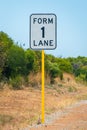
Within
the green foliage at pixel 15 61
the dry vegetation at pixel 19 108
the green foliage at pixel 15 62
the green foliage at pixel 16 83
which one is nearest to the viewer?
the dry vegetation at pixel 19 108

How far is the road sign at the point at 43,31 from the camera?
15.8m

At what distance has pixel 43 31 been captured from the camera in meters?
15.8

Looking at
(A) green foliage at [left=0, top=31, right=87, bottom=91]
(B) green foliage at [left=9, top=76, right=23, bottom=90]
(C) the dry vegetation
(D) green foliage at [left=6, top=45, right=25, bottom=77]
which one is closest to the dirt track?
(C) the dry vegetation

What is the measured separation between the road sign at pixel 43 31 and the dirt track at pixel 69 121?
2.42 meters

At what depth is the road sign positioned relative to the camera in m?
15.8

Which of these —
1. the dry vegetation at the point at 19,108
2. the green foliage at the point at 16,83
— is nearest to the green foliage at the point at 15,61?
the green foliage at the point at 16,83

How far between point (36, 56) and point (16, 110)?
719 inches

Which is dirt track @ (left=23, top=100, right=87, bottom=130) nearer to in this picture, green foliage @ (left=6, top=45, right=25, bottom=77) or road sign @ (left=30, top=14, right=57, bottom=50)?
road sign @ (left=30, top=14, right=57, bottom=50)

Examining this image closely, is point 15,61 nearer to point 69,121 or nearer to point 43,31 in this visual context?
point 69,121

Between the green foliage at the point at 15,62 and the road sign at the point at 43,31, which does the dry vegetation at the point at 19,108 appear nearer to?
the green foliage at the point at 15,62

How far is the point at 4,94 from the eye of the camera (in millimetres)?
29516

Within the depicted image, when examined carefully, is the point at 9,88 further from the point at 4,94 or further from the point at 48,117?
the point at 48,117

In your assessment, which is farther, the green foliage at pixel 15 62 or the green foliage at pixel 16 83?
the green foliage at pixel 16 83

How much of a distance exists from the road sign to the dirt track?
2415 mm
